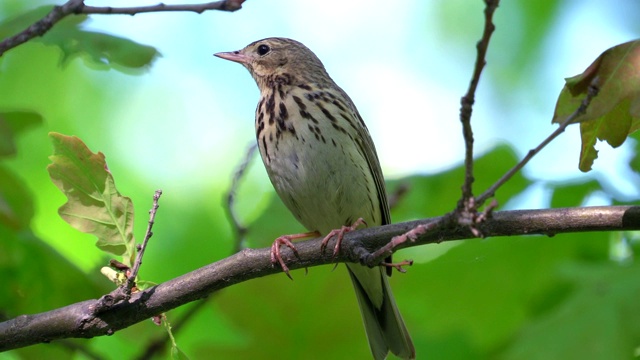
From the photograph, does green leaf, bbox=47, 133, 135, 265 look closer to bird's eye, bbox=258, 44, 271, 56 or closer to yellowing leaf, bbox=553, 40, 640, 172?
yellowing leaf, bbox=553, 40, 640, 172

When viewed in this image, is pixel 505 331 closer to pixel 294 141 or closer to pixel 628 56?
pixel 294 141

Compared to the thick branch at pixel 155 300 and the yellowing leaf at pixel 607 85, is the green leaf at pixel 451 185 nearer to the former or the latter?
the thick branch at pixel 155 300

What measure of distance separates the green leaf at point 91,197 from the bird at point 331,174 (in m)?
1.79

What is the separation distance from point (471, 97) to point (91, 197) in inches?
65.7

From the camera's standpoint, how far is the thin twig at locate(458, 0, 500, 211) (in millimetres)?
2182

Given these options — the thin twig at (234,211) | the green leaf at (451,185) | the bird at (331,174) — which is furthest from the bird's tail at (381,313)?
the thin twig at (234,211)

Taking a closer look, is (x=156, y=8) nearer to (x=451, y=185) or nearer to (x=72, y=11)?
(x=72, y=11)

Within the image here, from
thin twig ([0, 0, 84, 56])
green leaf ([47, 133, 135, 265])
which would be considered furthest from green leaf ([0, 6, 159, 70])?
thin twig ([0, 0, 84, 56])

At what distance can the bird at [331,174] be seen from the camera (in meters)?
5.45

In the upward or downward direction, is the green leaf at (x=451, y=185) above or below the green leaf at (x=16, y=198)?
below

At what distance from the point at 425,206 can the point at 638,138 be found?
125cm

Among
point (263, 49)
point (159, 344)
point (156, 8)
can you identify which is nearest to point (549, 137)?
point (156, 8)

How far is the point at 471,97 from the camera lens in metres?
2.39

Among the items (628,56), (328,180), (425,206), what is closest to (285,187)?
(328,180)
